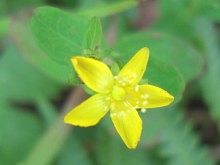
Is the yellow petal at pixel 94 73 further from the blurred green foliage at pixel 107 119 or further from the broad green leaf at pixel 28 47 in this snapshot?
the broad green leaf at pixel 28 47

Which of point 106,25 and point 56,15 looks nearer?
point 56,15

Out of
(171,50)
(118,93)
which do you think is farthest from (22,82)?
(118,93)

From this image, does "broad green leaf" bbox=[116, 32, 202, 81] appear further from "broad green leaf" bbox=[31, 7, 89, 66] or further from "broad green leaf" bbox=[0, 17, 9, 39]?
"broad green leaf" bbox=[0, 17, 9, 39]

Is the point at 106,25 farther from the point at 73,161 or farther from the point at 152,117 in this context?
the point at 73,161

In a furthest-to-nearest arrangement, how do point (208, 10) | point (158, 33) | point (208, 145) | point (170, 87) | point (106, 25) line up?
1. point (208, 145)
2. point (106, 25)
3. point (158, 33)
4. point (208, 10)
5. point (170, 87)

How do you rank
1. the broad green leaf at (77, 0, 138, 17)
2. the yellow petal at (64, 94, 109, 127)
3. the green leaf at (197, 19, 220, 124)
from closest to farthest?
the yellow petal at (64, 94, 109, 127) → the broad green leaf at (77, 0, 138, 17) → the green leaf at (197, 19, 220, 124)

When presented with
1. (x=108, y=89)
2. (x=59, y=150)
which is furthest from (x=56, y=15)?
(x=59, y=150)

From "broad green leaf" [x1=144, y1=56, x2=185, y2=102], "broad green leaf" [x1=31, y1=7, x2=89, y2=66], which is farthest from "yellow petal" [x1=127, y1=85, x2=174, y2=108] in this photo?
"broad green leaf" [x1=31, y1=7, x2=89, y2=66]
